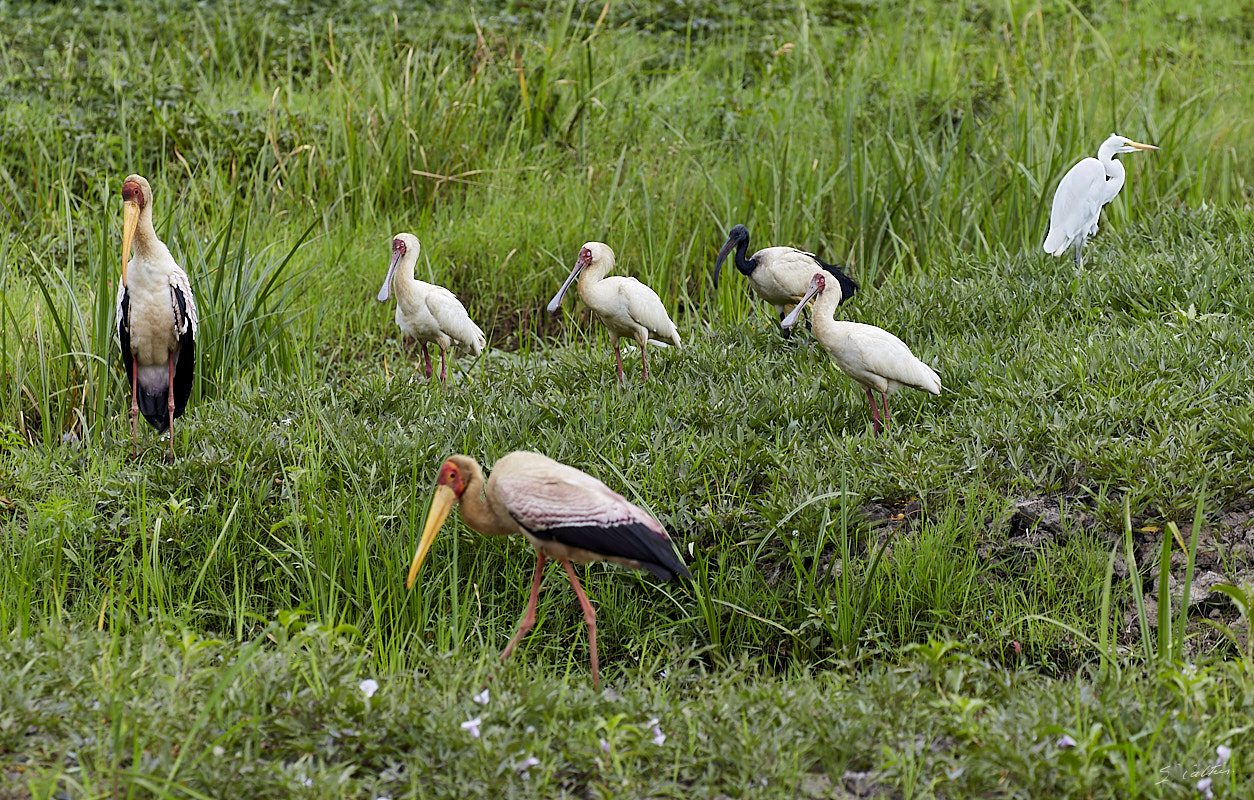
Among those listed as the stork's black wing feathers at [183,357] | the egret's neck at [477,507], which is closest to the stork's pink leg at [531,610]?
the egret's neck at [477,507]

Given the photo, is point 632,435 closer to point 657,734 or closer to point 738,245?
point 738,245

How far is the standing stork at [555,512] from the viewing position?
9.96ft

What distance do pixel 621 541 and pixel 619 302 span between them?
1918mm

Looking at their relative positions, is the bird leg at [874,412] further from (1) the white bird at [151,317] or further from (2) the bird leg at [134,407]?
(2) the bird leg at [134,407]

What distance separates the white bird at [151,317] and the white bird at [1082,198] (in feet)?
12.7

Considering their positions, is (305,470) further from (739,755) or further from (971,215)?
(971,215)

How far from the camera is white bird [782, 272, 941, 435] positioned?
3.98m

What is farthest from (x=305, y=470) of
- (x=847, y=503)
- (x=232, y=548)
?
(x=847, y=503)

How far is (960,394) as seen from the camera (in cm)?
449

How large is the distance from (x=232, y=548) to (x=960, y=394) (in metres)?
2.77

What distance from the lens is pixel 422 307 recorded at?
16.4ft

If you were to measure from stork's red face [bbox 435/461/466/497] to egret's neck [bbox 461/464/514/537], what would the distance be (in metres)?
0.03

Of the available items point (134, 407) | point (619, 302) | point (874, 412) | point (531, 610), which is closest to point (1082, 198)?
point (874, 412)

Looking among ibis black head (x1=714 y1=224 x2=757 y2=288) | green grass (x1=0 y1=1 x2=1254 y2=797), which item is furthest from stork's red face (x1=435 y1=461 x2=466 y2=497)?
ibis black head (x1=714 y1=224 x2=757 y2=288)
